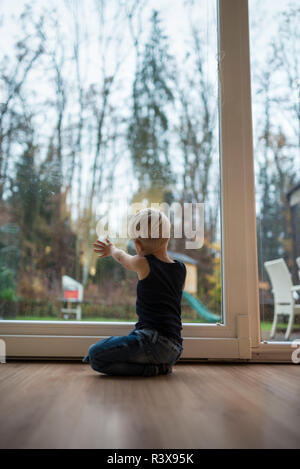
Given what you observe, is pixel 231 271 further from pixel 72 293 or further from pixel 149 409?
pixel 149 409

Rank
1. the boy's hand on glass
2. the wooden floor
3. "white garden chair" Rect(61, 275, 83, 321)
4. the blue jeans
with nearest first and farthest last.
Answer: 1. the wooden floor
2. the blue jeans
3. the boy's hand on glass
4. "white garden chair" Rect(61, 275, 83, 321)

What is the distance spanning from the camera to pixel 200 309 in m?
1.61

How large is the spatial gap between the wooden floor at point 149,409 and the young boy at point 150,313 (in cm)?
5

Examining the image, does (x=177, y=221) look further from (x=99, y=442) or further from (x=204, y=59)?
(x=99, y=442)

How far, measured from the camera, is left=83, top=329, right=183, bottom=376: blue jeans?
1.23 m

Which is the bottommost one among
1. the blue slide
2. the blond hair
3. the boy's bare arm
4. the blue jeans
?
the blue jeans

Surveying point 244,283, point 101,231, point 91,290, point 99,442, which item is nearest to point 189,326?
point 244,283

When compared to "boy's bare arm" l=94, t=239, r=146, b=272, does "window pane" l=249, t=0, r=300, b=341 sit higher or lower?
higher

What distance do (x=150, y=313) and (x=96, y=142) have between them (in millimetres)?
773

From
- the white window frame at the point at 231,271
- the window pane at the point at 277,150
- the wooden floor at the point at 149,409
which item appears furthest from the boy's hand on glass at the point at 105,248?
the window pane at the point at 277,150

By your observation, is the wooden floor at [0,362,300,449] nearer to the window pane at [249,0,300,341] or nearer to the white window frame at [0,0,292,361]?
the white window frame at [0,0,292,361]

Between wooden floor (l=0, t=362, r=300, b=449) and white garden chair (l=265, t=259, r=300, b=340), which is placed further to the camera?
white garden chair (l=265, t=259, r=300, b=340)

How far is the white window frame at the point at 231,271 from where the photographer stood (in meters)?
1.52

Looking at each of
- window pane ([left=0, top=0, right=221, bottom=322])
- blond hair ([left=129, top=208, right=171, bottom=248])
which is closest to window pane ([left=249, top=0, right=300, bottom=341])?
window pane ([left=0, top=0, right=221, bottom=322])
